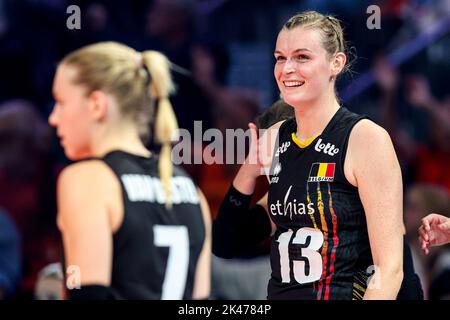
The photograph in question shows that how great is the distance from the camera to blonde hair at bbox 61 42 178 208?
2775 mm

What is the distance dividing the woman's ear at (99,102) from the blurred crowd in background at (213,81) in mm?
1514

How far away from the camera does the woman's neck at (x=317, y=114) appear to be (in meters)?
2.58

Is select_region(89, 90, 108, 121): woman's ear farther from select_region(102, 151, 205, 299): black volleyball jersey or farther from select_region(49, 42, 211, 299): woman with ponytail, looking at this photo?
select_region(102, 151, 205, 299): black volleyball jersey

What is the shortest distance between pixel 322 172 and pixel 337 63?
0.36 meters

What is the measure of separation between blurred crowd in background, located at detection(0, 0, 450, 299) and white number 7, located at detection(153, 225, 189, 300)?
1550 mm

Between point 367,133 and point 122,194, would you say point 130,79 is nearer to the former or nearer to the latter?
point 122,194

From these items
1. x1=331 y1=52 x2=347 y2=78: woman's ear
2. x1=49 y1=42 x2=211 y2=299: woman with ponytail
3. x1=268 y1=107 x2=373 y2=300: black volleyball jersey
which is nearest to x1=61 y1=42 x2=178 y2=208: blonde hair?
x1=49 y1=42 x2=211 y2=299: woman with ponytail

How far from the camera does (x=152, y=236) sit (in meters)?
2.60

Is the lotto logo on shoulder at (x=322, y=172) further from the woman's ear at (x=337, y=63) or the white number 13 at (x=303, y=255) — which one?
the woman's ear at (x=337, y=63)

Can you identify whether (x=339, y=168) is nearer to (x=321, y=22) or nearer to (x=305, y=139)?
(x=305, y=139)

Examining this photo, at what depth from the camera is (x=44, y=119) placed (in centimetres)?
457

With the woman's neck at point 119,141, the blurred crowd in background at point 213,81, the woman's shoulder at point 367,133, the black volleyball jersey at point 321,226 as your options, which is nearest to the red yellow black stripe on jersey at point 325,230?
the black volleyball jersey at point 321,226

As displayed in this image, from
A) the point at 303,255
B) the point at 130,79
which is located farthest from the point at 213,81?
the point at 303,255
